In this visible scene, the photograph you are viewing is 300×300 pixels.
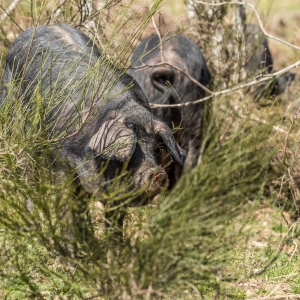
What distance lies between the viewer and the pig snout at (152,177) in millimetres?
4410

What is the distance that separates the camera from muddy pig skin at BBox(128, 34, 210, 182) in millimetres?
6824

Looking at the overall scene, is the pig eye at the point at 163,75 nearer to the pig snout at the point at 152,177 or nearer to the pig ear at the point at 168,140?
the pig ear at the point at 168,140

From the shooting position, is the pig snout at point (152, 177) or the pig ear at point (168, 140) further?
the pig ear at point (168, 140)

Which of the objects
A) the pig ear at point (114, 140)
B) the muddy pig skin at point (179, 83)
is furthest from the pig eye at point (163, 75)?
the pig ear at point (114, 140)

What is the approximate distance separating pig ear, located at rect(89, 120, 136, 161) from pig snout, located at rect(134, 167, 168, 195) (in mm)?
171

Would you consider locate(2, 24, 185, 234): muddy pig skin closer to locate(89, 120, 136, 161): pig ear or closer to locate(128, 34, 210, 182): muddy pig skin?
locate(89, 120, 136, 161): pig ear

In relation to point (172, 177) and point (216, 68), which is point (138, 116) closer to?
point (172, 177)

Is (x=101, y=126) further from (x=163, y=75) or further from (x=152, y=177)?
(x=163, y=75)

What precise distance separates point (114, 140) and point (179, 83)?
2443 mm

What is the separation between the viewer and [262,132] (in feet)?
11.2

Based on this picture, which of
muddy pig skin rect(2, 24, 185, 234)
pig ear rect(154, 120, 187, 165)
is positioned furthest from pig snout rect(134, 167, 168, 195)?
pig ear rect(154, 120, 187, 165)

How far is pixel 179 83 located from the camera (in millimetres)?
6988

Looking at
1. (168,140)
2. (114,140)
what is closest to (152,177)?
(114,140)

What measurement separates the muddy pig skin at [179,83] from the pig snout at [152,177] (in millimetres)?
2120
